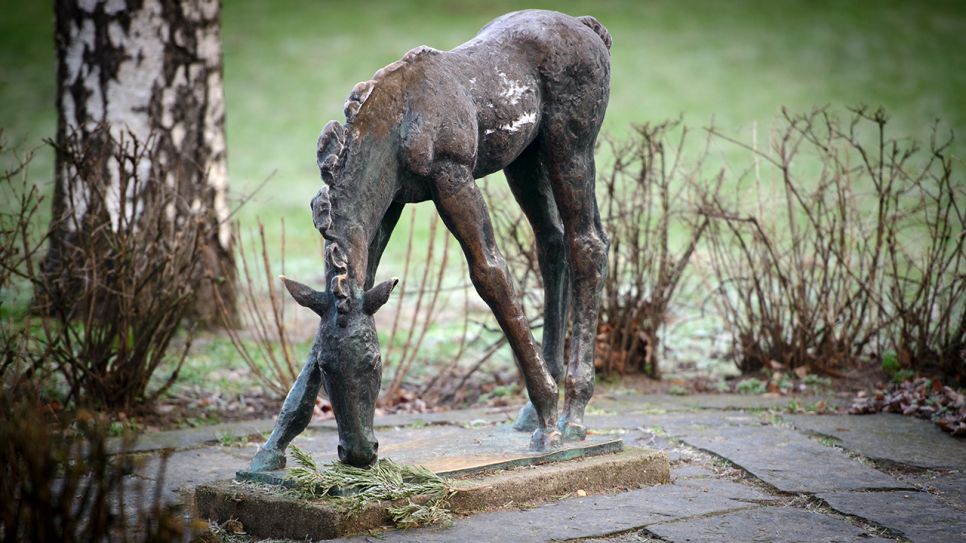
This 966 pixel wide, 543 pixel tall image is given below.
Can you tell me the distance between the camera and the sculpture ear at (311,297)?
3795mm

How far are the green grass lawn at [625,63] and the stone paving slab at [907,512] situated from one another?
34.0 feet

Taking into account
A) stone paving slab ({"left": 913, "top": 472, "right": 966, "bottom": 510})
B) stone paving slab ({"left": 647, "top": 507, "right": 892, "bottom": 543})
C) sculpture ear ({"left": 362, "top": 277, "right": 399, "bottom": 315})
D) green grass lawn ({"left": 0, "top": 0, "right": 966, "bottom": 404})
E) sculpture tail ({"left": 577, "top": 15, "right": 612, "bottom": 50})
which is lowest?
stone paving slab ({"left": 647, "top": 507, "right": 892, "bottom": 543})

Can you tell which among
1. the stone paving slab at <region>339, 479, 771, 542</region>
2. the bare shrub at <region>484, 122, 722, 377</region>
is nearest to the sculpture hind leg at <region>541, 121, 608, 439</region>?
the stone paving slab at <region>339, 479, 771, 542</region>

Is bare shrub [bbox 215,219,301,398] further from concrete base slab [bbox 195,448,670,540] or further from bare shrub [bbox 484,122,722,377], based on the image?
concrete base slab [bbox 195,448,670,540]

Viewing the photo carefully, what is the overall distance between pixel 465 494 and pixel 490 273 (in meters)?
0.84

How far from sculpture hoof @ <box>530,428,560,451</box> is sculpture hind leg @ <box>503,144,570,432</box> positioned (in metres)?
0.34

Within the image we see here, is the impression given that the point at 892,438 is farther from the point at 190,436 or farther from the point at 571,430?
the point at 190,436

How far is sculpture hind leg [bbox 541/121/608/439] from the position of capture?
4551 millimetres

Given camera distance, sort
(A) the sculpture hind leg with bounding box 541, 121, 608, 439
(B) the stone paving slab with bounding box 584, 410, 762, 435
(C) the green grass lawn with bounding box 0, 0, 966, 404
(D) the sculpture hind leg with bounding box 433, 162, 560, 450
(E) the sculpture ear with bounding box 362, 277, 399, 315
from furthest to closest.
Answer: (C) the green grass lawn with bounding box 0, 0, 966, 404 → (B) the stone paving slab with bounding box 584, 410, 762, 435 → (A) the sculpture hind leg with bounding box 541, 121, 608, 439 → (D) the sculpture hind leg with bounding box 433, 162, 560, 450 → (E) the sculpture ear with bounding box 362, 277, 399, 315

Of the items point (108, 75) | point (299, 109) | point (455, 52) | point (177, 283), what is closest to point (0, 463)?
point (455, 52)

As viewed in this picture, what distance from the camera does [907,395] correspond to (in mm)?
6176

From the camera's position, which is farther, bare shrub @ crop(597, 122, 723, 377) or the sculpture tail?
bare shrub @ crop(597, 122, 723, 377)

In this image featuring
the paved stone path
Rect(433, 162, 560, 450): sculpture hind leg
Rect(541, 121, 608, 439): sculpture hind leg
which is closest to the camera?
the paved stone path

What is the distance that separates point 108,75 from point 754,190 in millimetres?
4448
